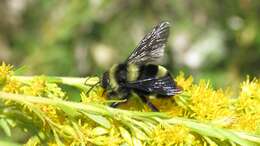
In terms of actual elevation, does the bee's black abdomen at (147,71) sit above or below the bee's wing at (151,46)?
below

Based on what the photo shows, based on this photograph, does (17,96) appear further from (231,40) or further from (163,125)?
(231,40)

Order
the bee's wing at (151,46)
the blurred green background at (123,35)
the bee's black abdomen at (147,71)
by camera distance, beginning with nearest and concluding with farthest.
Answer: the bee's black abdomen at (147,71)
the bee's wing at (151,46)
the blurred green background at (123,35)

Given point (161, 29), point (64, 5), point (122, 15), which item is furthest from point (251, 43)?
point (161, 29)

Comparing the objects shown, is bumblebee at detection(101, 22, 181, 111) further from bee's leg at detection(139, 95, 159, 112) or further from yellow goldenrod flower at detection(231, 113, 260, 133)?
yellow goldenrod flower at detection(231, 113, 260, 133)

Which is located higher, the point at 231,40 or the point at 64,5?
the point at 64,5

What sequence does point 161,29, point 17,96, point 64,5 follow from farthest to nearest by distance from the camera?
point 64,5
point 161,29
point 17,96

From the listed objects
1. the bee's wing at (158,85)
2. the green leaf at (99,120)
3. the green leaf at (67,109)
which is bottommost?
the green leaf at (99,120)

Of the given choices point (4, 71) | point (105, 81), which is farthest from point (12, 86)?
point (105, 81)

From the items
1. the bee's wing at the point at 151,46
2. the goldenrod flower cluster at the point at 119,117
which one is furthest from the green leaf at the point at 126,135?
the bee's wing at the point at 151,46

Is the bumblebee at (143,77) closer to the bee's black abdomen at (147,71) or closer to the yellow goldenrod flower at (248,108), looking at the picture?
the bee's black abdomen at (147,71)
